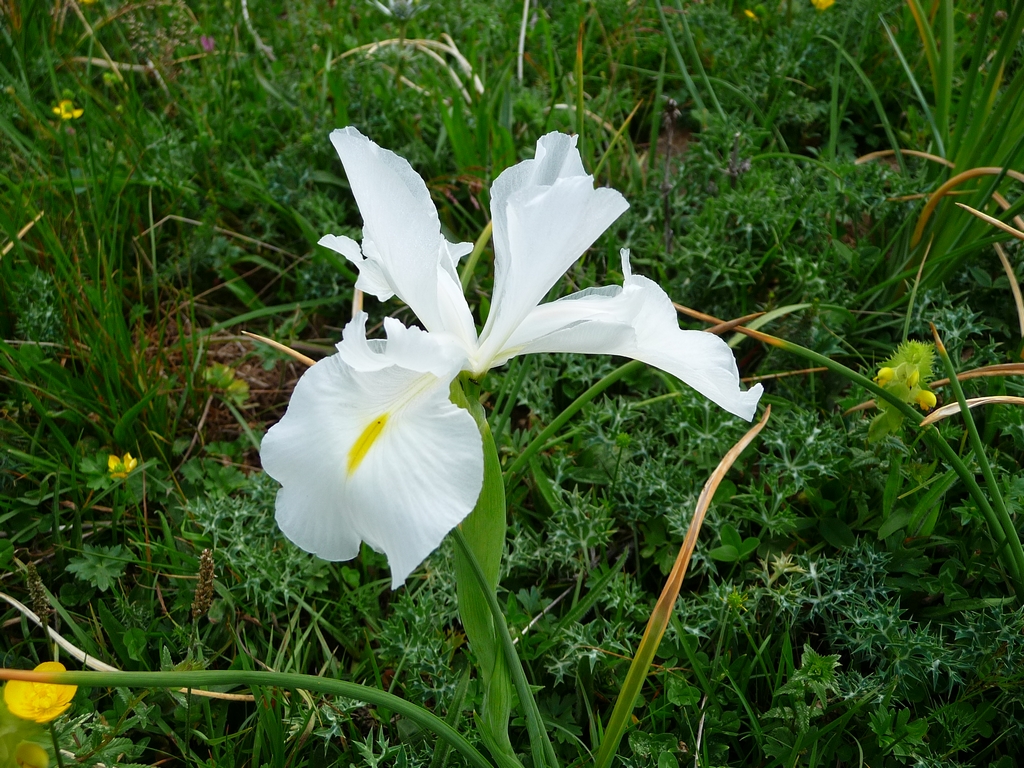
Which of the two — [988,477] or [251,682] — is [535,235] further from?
[988,477]

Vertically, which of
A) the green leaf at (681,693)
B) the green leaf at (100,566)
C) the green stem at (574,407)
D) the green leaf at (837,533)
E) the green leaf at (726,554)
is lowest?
the green leaf at (681,693)

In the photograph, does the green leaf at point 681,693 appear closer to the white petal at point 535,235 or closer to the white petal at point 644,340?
the white petal at point 644,340

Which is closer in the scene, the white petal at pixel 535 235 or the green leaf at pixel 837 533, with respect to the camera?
the white petal at pixel 535 235

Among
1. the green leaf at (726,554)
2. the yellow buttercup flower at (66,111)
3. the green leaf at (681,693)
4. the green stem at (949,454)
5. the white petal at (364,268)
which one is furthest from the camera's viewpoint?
the yellow buttercup flower at (66,111)

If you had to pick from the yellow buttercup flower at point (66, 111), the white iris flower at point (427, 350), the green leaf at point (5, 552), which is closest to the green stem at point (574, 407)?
the white iris flower at point (427, 350)

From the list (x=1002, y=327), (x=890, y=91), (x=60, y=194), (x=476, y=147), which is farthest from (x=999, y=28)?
(x=60, y=194)

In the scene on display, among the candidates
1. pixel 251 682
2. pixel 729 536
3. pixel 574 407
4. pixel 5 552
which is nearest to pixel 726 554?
pixel 729 536

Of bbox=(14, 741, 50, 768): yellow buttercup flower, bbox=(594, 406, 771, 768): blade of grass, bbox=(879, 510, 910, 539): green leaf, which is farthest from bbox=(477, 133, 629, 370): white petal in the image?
bbox=(879, 510, 910, 539): green leaf
